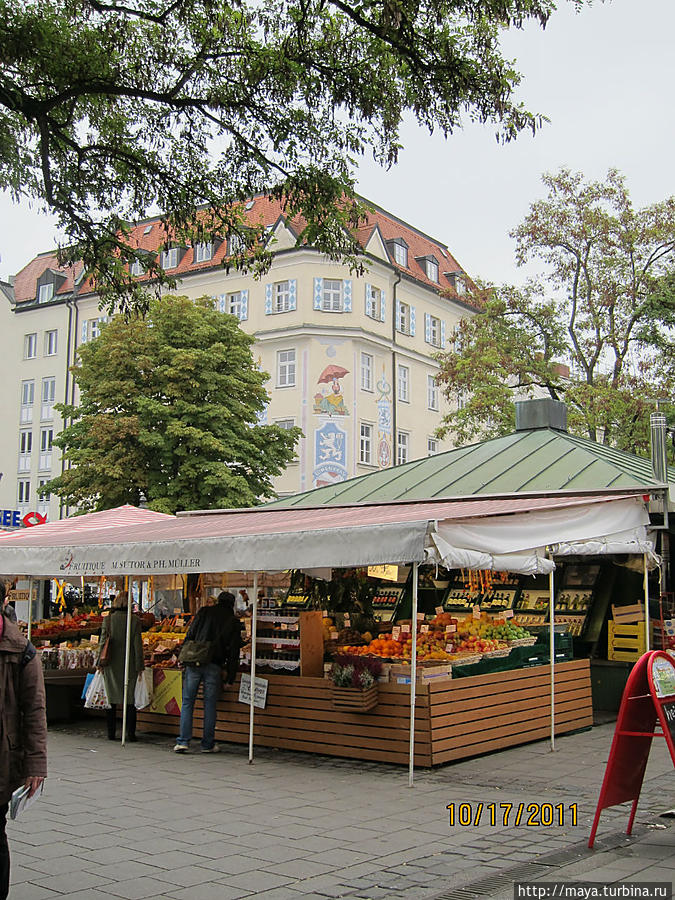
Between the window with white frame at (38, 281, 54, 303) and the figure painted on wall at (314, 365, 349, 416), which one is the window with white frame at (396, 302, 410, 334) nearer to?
the figure painted on wall at (314, 365, 349, 416)

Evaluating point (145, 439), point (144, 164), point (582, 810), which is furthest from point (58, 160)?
point (145, 439)

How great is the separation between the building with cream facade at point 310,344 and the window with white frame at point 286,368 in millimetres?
42

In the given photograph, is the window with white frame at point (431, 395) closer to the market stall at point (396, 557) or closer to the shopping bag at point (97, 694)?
the market stall at point (396, 557)

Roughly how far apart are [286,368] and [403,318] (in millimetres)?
6866

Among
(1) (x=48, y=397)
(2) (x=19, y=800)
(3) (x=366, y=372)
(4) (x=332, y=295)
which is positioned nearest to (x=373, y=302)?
(4) (x=332, y=295)

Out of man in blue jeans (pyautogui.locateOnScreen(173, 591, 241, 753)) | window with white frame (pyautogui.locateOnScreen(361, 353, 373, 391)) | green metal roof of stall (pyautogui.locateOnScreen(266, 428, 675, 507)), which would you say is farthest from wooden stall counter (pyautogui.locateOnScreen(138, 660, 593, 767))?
window with white frame (pyautogui.locateOnScreen(361, 353, 373, 391))

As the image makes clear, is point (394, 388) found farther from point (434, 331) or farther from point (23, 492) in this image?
point (23, 492)

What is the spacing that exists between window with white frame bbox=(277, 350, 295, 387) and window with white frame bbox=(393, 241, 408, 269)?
9140mm

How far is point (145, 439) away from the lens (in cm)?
2795

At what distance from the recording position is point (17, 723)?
174 inches

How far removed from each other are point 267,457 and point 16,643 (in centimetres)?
2599

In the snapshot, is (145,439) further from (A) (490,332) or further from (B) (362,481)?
(B) (362,481)

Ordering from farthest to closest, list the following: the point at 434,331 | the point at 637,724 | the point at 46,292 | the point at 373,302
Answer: the point at 46,292 < the point at 434,331 < the point at 373,302 < the point at 637,724

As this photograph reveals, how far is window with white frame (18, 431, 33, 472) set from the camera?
150ft
